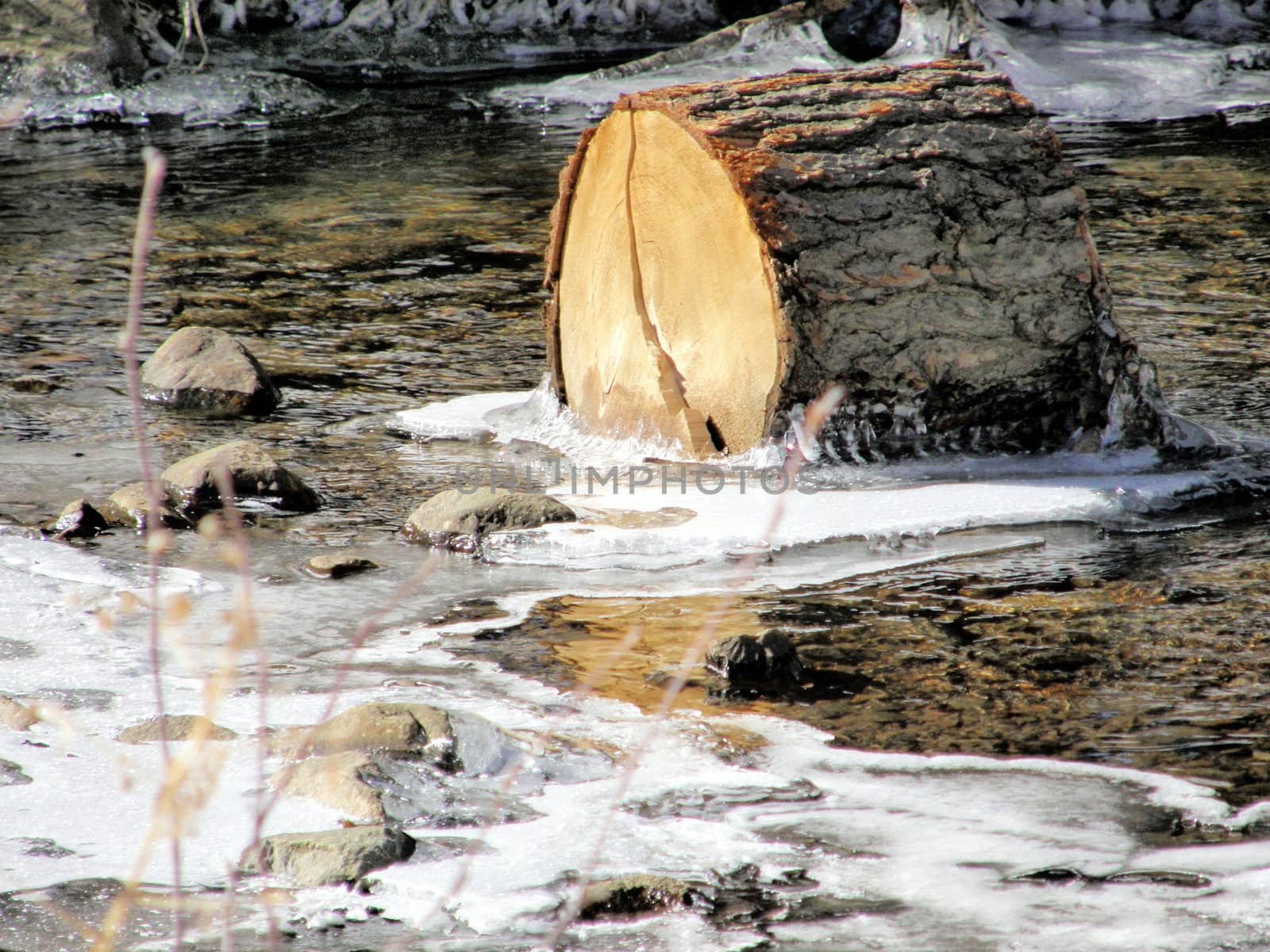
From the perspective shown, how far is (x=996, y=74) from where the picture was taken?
13.9 ft

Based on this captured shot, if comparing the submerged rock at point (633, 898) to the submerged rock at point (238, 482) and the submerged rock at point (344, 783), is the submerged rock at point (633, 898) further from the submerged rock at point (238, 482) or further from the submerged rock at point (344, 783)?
the submerged rock at point (238, 482)

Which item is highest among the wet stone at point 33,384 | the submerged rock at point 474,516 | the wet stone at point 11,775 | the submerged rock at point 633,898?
the wet stone at point 33,384

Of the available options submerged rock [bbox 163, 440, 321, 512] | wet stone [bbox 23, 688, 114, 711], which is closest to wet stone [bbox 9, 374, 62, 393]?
submerged rock [bbox 163, 440, 321, 512]

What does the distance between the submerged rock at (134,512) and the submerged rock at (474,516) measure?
23.3 inches

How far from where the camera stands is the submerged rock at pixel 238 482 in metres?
3.89

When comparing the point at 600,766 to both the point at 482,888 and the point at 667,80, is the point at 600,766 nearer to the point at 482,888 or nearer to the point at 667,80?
the point at 482,888

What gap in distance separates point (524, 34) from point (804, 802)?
1240 centimetres

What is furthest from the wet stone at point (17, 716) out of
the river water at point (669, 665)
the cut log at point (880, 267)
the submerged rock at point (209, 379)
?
the submerged rock at point (209, 379)

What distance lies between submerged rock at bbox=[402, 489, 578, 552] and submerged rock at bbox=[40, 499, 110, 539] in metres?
0.76

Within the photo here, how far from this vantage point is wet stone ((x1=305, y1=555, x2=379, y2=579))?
3.48 metres

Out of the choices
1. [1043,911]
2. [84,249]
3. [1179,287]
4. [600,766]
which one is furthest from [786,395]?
[84,249]

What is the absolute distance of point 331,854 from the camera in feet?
7.16

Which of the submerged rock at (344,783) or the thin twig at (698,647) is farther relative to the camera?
the submerged rock at (344,783)

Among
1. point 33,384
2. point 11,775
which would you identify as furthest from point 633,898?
point 33,384
